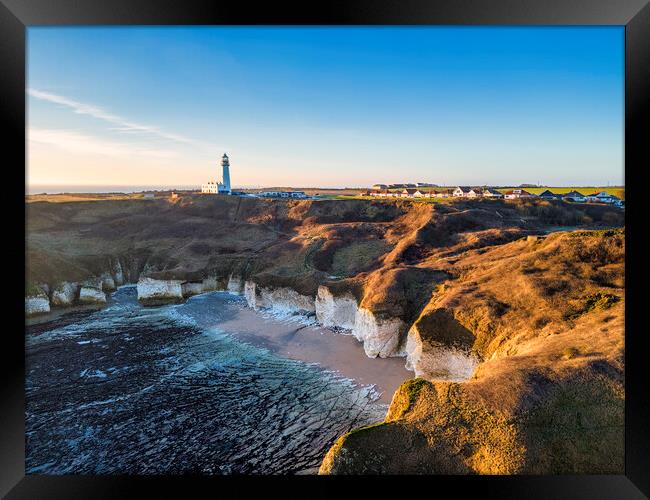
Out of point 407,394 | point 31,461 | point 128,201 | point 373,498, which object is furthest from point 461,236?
point 128,201

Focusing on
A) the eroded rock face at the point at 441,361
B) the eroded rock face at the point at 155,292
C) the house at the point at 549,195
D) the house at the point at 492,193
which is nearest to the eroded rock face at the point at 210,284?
the eroded rock face at the point at 155,292

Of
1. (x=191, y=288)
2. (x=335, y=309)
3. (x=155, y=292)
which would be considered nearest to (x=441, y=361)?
(x=335, y=309)

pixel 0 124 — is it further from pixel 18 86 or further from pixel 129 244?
pixel 129 244

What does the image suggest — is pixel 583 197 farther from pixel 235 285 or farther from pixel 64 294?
pixel 64 294

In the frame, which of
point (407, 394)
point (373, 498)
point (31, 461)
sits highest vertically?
point (407, 394)

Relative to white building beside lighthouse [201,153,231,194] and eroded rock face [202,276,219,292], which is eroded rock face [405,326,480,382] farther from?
white building beside lighthouse [201,153,231,194]

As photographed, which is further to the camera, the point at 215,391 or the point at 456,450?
the point at 215,391
